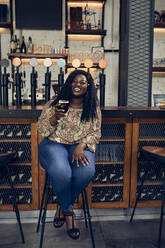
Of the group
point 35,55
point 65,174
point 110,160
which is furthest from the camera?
point 35,55

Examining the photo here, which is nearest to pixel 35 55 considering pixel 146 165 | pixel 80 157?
pixel 146 165

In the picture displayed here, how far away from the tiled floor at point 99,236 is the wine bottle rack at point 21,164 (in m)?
0.20

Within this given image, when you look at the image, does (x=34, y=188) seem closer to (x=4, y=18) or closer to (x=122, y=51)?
(x=122, y=51)

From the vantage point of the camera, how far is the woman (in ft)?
5.56

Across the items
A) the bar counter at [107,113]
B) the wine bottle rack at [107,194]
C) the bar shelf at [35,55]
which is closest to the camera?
the bar counter at [107,113]

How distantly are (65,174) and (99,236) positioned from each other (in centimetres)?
64

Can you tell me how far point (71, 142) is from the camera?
6.25ft

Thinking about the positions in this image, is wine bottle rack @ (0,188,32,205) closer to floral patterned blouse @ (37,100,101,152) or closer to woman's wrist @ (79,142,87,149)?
floral patterned blouse @ (37,100,101,152)

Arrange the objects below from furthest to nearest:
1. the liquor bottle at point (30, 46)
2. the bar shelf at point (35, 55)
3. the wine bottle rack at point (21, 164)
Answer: the liquor bottle at point (30, 46)
the bar shelf at point (35, 55)
the wine bottle rack at point (21, 164)

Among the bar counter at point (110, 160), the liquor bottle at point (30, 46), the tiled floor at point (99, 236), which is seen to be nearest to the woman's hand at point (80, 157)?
the bar counter at point (110, 160)

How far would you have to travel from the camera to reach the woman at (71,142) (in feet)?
5.56

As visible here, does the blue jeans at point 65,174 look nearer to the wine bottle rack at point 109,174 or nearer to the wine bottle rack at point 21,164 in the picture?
the wine bottle rack at point 21,164

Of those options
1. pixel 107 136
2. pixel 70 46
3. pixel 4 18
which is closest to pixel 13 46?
pixel 4 18

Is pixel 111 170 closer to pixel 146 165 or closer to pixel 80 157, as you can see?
pixel 146 165
